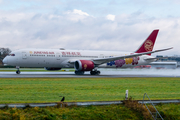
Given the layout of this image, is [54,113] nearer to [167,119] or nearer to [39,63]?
[167,119]

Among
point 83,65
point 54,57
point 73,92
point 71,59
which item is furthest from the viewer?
point 71,59

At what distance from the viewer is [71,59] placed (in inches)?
1443

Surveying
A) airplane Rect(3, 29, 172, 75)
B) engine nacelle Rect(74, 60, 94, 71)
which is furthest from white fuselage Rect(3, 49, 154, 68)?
engine nacelle Rect(74, 60, 94, 71)

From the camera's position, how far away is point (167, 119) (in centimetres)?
1144

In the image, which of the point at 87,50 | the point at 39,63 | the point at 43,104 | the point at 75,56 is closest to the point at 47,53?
the point at 39,63

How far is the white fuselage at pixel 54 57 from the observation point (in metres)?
33.5

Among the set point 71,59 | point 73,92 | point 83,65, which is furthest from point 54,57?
point 73,92

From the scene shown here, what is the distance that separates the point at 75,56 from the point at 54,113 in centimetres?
A: 2706

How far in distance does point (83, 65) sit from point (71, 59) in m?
3.12

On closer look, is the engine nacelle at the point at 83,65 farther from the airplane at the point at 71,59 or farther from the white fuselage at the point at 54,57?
the white fuselage at the point at 54,57

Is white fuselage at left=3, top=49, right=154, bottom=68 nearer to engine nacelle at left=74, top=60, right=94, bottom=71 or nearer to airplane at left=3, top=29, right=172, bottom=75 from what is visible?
airplane at left=3, top=29, right=172, bottom=75

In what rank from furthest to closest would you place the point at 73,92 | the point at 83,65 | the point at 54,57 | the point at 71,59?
the point at 71,59
the point at 54,57
the point at 83,65
the point at 73,92

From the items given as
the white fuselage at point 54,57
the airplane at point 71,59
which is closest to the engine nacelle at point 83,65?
the airplane at point 71,59

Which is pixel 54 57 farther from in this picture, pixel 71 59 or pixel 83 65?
pixel 83 65
